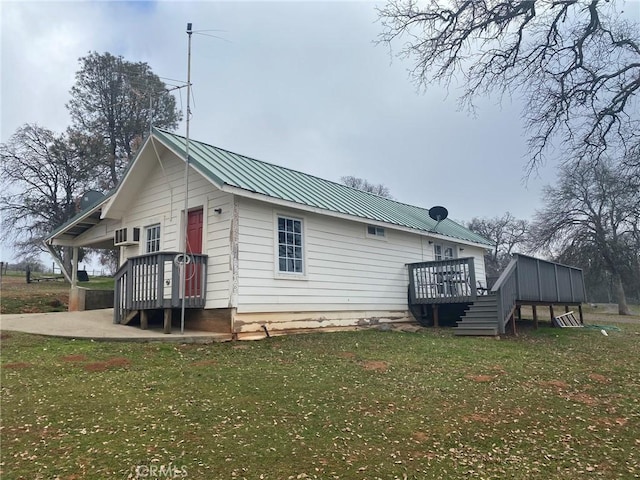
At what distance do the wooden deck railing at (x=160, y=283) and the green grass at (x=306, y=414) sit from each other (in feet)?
4.97

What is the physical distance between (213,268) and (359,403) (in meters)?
5.64

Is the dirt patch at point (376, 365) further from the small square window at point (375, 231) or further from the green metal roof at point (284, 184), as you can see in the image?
the small square window at point (375, 231)

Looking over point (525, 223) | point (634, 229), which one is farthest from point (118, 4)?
point (525, 223)

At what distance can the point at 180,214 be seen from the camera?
449 inches

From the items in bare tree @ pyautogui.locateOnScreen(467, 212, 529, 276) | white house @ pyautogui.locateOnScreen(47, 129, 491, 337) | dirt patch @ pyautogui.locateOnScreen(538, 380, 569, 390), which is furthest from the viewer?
bare tree @ pyautogui.locateOnScreen(467, 212, 529, 276)

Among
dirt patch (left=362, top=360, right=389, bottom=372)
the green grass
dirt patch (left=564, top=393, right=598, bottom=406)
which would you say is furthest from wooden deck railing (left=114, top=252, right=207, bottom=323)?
dirt patch (left=564, top=393, right=598, bottom=406)

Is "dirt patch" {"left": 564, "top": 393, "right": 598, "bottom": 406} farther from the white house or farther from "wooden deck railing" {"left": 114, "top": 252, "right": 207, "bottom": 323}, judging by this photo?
"wooden deck railing" {"left": 114, "top": 252, "right": 207, "bottom": 323}

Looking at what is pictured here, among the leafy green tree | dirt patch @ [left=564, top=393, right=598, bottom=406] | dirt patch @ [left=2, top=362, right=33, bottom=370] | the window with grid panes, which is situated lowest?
dirt patch @ [left=564, top=393, right=598, bottom=406]

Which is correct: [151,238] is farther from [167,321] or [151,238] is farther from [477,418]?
[477,418]

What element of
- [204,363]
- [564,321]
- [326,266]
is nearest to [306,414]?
[204,363]

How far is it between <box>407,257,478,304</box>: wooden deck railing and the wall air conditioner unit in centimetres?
871

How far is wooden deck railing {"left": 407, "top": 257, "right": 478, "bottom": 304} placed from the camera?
43.5 feet

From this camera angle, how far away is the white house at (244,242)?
32.8 feet

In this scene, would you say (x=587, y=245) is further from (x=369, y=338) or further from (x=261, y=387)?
(x=261, y=387)
